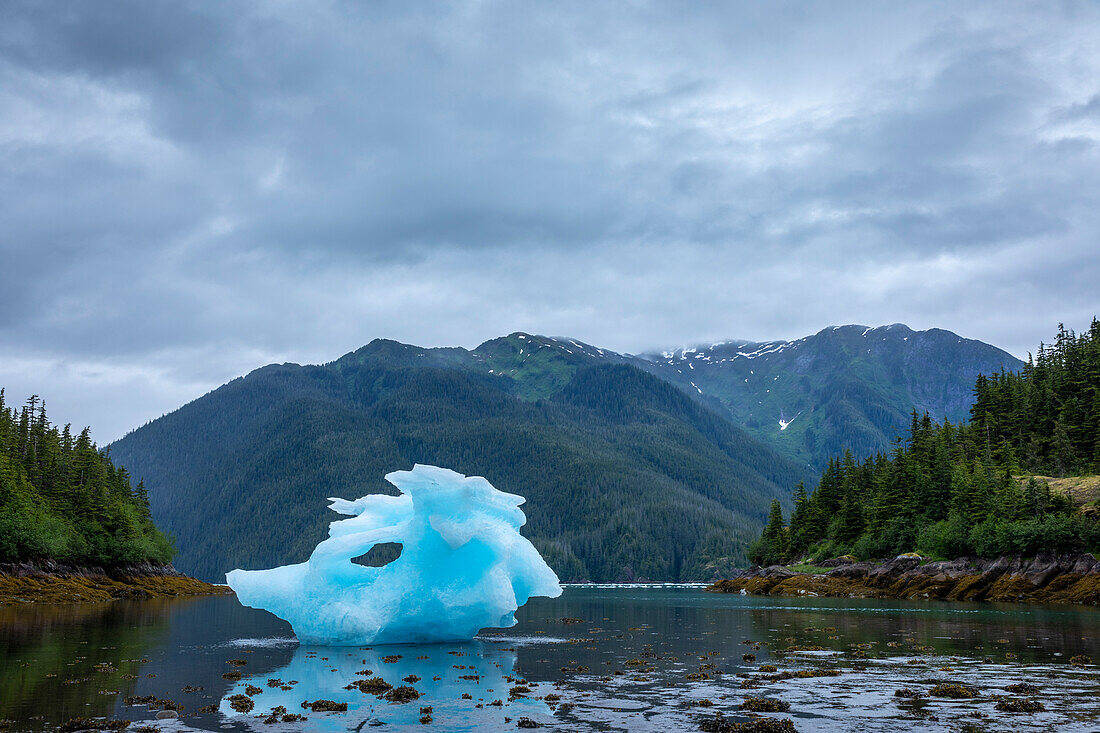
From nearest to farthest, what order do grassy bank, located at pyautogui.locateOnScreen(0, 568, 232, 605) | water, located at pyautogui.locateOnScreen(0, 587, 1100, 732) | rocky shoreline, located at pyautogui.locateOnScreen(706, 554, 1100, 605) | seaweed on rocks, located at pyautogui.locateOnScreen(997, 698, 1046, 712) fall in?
water, located at pyautogui.locateOnScreen(0, 587, 1100, 732)
seaweed on rocks, located at pyautogui.locateOnScreen(997, 698, 1046, 712)
rocky shoreline, located at pyautogui.locateOnScreen(706, 554, 1100, 605)
grassy bank, located at pyautogui.locateOnScreen(0, 568, 232, 605)

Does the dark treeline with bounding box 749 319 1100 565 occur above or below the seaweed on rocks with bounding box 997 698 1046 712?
above

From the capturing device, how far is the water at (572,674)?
17859 millimetres

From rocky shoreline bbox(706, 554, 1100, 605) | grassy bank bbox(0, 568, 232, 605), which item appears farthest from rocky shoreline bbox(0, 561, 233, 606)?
rocky shoreline bbox(706, 554, 1100, 605)

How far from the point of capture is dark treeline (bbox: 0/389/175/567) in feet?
253

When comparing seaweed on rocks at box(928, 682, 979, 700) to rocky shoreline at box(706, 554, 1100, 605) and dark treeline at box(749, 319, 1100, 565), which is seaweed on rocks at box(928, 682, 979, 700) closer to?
rocky shoreline at box(706, 554, 1100, 605)

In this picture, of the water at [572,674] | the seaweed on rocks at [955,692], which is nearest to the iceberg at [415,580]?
the water at [572,674]

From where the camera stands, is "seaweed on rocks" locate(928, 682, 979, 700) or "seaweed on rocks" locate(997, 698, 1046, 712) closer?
"seaweed on rocks" locate(997, 698, 1046, 712)

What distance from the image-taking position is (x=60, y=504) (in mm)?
93062

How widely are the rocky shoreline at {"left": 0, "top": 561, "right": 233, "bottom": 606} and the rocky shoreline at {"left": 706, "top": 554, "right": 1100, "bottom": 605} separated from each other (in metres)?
73.6

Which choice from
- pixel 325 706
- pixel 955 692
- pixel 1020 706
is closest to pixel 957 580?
pixel 955 692

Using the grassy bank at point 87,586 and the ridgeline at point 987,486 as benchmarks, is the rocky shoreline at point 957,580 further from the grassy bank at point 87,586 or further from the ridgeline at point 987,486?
the grassy bank at point 87,586

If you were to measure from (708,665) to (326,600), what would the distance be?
16171mm

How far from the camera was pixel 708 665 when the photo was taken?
27625 millimetres

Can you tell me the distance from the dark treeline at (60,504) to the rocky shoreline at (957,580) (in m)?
79.0
